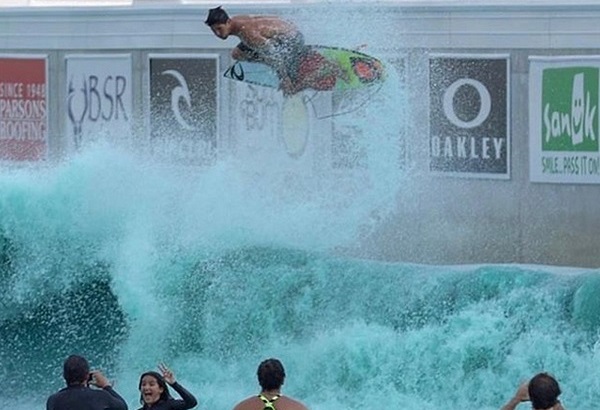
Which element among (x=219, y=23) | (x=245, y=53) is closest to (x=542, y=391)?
(x=219, y=23)

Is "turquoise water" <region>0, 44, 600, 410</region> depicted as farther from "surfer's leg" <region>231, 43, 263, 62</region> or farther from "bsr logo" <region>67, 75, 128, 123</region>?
"bsr logo" <region>67, 75, 128, 123</region>

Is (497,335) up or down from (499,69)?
down

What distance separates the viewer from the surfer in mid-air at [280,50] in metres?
19.4

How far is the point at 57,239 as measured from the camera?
64.6 ft

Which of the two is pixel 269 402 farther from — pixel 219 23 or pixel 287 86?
pixel 287 86

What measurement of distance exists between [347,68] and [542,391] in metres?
12.7

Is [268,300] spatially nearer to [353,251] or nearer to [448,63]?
[353,251]

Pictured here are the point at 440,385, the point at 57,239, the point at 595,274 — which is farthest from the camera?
the point at 57,239

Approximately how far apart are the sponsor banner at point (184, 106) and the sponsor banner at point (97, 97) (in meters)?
0.47

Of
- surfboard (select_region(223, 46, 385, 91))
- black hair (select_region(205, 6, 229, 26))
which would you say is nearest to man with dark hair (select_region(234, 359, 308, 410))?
black hair (select_region(205, 6, 229, 26))

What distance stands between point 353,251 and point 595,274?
344cm

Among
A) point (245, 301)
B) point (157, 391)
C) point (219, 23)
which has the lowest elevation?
point (245, 301)

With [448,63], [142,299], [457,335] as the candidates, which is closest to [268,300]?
[142,299]

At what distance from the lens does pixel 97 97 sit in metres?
23.8
